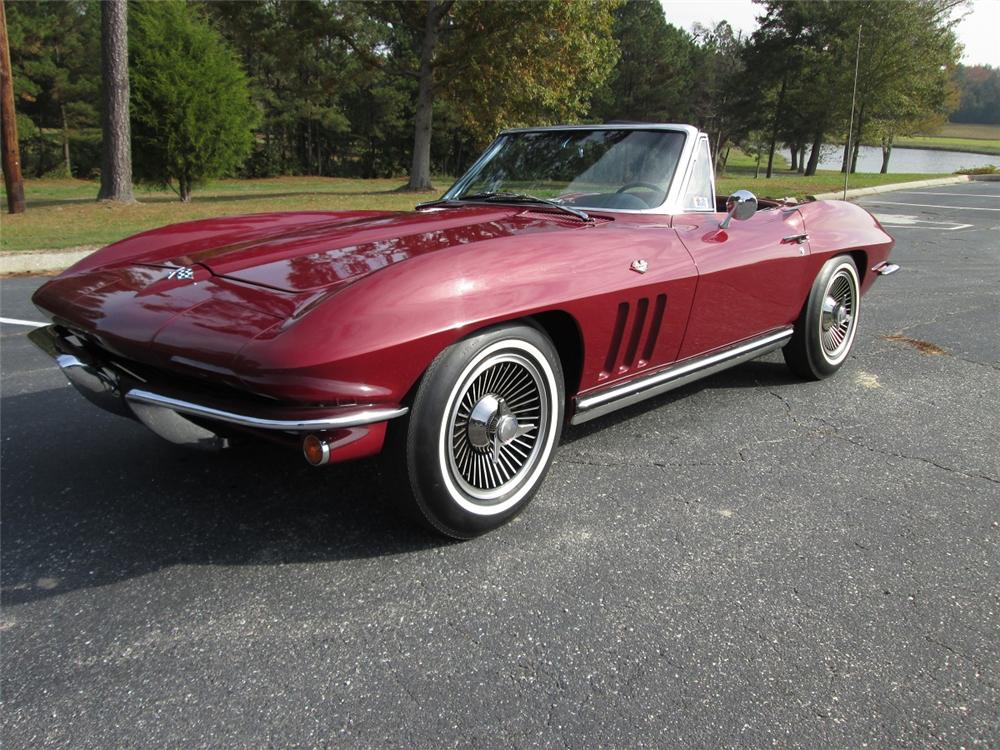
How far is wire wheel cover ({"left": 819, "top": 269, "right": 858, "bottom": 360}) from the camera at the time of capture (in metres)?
4.19

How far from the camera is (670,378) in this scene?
10.5 feet

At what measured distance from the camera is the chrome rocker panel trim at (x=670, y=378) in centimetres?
284

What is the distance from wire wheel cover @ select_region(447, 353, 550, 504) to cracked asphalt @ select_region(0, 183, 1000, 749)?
Answer: 0.20m

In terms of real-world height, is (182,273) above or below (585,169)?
below

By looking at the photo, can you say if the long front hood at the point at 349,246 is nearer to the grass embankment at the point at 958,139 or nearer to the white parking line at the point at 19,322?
the white parking line at the point at 19,322

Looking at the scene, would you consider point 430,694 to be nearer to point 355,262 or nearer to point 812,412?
point 355,262

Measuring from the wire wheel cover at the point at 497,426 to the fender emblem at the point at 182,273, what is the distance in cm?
102

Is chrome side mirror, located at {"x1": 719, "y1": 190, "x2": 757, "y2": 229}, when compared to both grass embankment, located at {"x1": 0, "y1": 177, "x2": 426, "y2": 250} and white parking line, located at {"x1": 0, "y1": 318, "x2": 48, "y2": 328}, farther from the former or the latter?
grass embankment, located at {"x1": 0, "y1": 177, "x2": 426, "y2": 250}

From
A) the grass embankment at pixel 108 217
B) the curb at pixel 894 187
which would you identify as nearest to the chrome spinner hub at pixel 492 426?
the grass embankment at pixel 108 217

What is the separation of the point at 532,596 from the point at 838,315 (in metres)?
2.95

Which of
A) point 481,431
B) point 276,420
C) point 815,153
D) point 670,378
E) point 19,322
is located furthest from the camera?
point 815,153

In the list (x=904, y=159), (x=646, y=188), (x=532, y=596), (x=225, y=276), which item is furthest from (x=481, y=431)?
(x=904, y=159)

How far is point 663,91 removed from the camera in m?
51.7

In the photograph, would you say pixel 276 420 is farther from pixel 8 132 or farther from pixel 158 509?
pixel 8 132
